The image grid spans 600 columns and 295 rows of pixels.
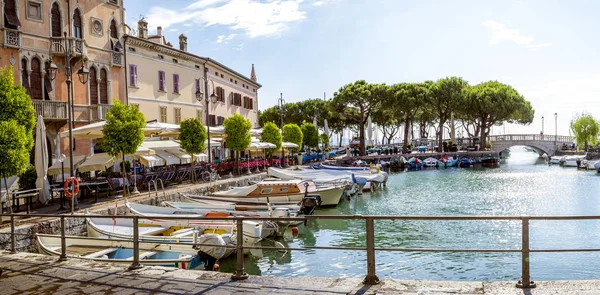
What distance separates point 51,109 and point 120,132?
8.00 meters

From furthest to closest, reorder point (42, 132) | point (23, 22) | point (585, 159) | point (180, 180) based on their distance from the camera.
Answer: point (585, 159) → point (180, 180) → point (23, 22) → point (42, 132)

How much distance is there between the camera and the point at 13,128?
48.5ft

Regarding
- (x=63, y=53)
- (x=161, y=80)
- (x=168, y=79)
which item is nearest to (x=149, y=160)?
(x=63, y=53)

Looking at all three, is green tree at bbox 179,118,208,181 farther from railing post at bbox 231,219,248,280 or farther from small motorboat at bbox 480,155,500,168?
small motorboat at bbox 480,155,500,168

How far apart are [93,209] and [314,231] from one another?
28.9 ft

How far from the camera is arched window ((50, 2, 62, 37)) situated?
27.2m

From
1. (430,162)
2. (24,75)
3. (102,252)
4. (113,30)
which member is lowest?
(430,162)

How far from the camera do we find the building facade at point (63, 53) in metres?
25.2

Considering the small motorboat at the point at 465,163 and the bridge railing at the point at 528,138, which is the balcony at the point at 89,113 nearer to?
the small motorboat at the point at 465,163

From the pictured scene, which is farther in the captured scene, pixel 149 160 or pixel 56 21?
pixel 56 21

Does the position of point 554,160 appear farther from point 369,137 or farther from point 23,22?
point 23,22

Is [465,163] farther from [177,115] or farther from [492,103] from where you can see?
[177,115]

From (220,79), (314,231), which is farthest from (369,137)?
(314,231)

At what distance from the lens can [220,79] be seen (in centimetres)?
4662
